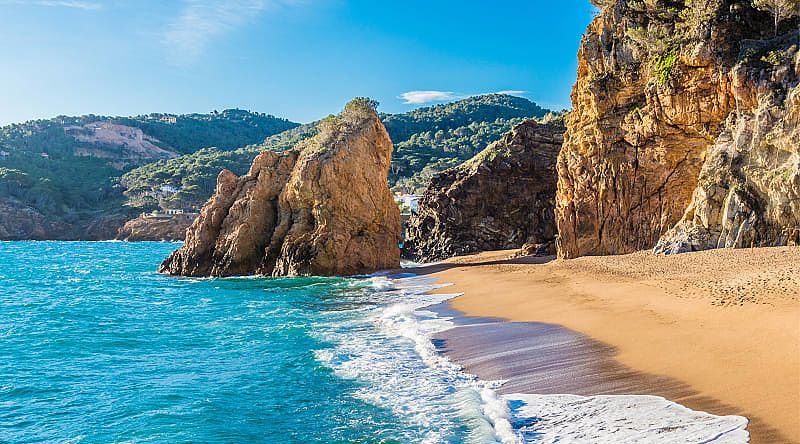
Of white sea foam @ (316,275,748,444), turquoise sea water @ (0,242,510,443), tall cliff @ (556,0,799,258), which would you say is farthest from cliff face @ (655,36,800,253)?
white sea foam @ (316,275,748,444)

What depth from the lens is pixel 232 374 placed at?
11.3m

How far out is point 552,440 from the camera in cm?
689

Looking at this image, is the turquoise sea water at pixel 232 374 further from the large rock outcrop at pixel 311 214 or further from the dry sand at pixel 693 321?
the large rock outcrop at pixel 311 214

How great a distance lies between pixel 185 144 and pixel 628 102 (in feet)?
489

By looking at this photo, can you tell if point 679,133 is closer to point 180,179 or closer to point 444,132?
point 180,179

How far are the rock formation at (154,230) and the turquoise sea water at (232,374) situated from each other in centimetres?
6679

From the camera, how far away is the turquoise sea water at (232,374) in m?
8.16

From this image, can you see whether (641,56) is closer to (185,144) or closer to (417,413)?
(417,413)

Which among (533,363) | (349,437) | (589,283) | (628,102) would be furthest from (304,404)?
(628,102)

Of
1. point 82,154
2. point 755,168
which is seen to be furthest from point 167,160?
point 755,168

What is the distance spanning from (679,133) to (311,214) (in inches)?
719

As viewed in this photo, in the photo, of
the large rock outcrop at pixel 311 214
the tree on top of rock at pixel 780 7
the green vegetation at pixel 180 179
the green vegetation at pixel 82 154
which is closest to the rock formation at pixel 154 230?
the green vegetation at pixel 180 179

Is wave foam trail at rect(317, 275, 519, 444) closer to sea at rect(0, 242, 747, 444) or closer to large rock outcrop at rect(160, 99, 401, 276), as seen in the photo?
sea at rect(0, 242, 747, 444)

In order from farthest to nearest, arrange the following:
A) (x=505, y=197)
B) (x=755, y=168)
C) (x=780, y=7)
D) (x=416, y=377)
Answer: (x=505, y=197)
(x=780, y=7)
(x=755, y=168)
(x=416, y=377)
